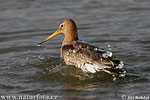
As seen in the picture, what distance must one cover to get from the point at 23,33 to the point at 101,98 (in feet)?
16.9

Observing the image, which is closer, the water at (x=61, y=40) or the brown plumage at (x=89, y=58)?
the water at (x=61, y=40)

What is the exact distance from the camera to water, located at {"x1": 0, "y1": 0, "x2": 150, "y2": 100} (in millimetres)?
7312

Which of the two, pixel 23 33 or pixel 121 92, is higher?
pixel 23 33

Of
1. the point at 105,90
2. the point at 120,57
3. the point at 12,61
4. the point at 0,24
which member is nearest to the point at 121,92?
the point at 105,90

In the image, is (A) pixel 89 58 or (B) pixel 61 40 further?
(B) pixel 61 40

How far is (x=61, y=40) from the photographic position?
10.6 metres

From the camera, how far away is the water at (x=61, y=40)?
24.0 ft

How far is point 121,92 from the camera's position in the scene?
22.9 ft

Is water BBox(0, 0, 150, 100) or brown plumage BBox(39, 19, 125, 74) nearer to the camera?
water BBox(0, 0, 150, 100)

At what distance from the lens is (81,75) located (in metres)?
8.09

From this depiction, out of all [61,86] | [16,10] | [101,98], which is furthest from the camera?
[16,10]

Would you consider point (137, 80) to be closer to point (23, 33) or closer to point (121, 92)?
point (121, 92)

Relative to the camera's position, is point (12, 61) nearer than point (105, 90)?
No

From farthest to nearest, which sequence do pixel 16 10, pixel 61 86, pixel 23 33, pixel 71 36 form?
1. pixel 16 10
2. pixel 23 33
3. pixel 71 36
4. pixel 61 86
